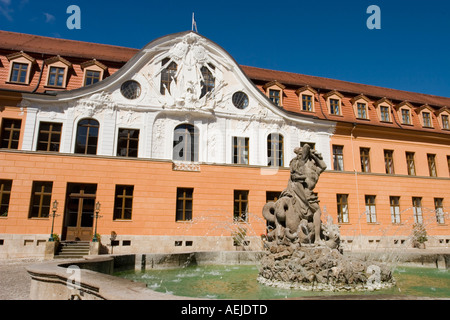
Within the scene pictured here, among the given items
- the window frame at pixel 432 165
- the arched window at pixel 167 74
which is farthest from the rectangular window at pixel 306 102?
the window frame at pixel 432 165

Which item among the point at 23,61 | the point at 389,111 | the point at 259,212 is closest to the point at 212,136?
the point at 259,212

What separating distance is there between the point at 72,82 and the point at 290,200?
16779mm

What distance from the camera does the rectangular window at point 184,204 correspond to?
18.9 meters

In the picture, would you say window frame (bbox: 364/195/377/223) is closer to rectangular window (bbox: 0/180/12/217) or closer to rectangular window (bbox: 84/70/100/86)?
rectangular window (bbox: 84/70/100/86)

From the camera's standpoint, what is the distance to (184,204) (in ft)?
62.5

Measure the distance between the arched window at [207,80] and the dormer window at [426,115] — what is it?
60.7ft

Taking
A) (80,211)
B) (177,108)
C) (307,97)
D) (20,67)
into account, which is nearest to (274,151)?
(307,97)

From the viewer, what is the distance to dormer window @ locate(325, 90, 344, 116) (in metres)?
24.4

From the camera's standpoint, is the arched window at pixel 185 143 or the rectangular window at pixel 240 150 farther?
the rectangular window at pixel 240 150

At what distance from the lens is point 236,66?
21.7 meters

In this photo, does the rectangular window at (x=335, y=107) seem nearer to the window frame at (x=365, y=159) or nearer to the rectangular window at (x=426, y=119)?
the window frame at (x=365, y=159)

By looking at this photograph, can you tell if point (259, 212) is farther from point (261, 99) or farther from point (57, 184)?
point (57, 184)

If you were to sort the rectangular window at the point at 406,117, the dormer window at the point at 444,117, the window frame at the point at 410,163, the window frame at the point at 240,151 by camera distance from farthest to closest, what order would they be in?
the dormer window at the point at 444,117
the rectangular window at the point at 406,117
the window frame at the point at 410,163
the window frame at the point at 240,151

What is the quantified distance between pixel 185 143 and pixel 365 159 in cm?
1433
